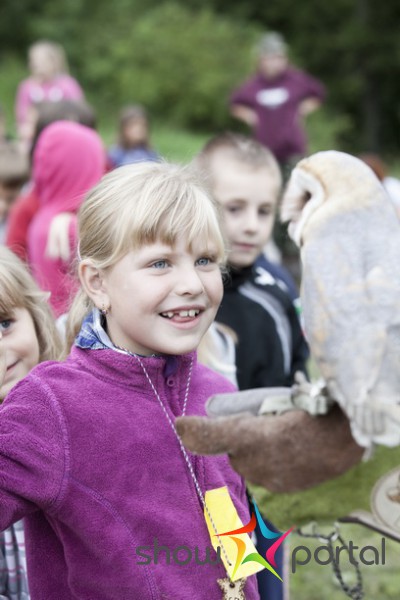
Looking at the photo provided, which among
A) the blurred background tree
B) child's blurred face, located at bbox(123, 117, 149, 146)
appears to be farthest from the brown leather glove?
the blurred background tree

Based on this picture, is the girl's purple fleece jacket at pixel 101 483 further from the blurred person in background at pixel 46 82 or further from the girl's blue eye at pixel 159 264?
the blurred person in background at pixel 46 82

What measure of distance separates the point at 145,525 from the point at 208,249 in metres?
0.54

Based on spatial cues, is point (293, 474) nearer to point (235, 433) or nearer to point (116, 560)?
point (235, 433)

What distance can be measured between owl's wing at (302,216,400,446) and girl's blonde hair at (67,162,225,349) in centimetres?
47

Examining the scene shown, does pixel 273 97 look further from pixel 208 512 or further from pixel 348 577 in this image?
pixel 208 512

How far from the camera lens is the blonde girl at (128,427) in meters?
1.49

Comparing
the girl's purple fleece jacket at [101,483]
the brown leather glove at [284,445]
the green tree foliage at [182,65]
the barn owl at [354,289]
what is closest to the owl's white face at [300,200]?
the barn owl at [354,289]

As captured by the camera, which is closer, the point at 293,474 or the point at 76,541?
the point at 293,474

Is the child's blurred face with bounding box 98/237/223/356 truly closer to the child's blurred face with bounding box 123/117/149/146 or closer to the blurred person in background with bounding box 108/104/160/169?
the blurred person in background with bounding box 108/104/160/169

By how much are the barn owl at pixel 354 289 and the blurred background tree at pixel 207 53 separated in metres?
14.6

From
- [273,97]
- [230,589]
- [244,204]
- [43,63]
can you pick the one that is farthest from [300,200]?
[273,97]

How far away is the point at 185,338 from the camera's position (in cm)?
157

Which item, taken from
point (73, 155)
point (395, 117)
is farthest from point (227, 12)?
point (73, 155)

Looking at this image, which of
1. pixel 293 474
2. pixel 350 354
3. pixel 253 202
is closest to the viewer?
pixel 350 354
